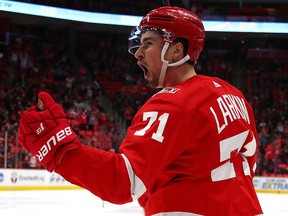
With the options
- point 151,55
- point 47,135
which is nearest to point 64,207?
point 151,55

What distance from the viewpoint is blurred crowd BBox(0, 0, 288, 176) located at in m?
13.2

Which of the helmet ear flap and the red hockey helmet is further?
the helmet ear flap

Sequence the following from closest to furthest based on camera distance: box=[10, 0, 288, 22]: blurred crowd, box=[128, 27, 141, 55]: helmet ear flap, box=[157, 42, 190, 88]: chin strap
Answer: box=[157, 42, 190, 88]: chin strap, box=[128, 27, 141, 55]: helmet ear flap, box=[10, 0, 288, 22]: blurred crowd

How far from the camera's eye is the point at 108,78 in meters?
18.7

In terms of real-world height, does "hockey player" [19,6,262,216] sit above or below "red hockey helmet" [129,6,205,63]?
below

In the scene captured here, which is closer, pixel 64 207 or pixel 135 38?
pixel 135 38

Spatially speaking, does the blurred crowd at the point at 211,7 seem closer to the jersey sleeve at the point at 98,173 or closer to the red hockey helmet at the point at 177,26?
the red hockey helmet at the point at 177,26

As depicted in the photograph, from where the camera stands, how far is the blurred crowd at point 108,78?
13172 millimetres

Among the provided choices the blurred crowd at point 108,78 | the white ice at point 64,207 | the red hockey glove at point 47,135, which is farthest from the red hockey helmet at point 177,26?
the blurred crowd at point 108,78

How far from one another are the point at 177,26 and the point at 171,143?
0.39 m

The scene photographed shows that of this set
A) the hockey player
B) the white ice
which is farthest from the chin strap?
the white ice

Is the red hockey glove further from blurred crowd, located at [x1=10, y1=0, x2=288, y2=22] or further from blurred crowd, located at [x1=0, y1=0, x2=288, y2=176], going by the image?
blurred crowd, located at [x1=10, y1=0, x2=288, y2=22]

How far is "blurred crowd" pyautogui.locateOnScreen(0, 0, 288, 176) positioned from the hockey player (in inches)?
393

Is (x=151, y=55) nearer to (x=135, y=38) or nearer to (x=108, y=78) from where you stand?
(x=135, y=38)
